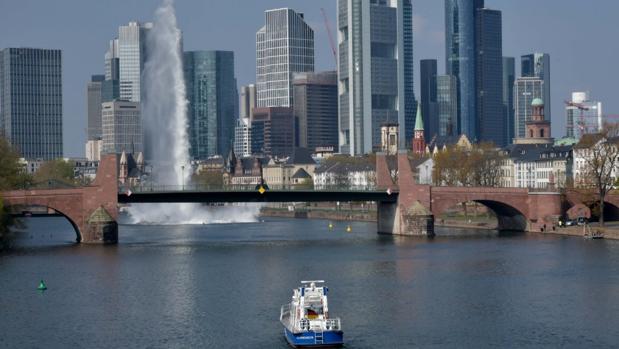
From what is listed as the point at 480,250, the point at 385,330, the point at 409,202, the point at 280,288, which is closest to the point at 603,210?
the point at 409,202

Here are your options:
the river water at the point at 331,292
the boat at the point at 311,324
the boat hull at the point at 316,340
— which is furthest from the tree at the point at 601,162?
the boat hull at the point at 316,340

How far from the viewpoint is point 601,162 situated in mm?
153125

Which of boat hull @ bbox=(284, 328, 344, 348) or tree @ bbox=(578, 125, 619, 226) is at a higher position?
tree @ bbox=(578, 125, 619, 226)

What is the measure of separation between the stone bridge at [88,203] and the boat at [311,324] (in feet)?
224

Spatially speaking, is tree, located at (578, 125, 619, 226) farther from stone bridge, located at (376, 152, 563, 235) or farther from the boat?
the boat

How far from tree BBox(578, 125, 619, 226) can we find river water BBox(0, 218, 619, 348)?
1100 centimetres

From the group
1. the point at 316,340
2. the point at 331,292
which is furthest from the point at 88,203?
the point at 316,340

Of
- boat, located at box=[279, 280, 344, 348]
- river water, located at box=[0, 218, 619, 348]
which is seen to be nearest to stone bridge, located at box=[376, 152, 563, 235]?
river water, located at box=[0, 218, 619, 348]

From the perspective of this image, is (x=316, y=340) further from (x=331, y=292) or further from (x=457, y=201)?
(x=457, y=201)

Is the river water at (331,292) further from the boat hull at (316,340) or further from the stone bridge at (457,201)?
the stone bridge at (457,201)

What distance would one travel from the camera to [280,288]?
9856cm

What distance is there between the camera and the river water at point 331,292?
78.2 meters

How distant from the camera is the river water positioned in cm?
7825

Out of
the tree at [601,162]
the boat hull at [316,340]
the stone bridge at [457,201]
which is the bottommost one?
the boat hull at [316,340]
